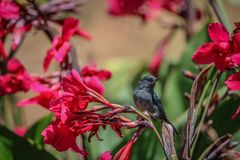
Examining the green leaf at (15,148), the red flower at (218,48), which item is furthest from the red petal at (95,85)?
the red flower at (218,48)

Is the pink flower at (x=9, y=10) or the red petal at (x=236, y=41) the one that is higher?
the pink flower at (x=9, y=10)

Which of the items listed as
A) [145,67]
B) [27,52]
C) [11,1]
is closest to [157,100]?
[11,1]

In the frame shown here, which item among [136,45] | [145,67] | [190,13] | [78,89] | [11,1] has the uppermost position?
[11,1]

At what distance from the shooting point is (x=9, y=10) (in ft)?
3.73

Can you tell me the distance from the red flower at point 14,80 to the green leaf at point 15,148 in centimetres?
8

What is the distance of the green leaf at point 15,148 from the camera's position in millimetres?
1165

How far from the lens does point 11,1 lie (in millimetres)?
1158

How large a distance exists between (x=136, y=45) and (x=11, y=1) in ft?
10.3

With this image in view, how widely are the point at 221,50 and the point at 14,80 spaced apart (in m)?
0.47

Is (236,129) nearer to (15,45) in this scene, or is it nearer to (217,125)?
(217,125)

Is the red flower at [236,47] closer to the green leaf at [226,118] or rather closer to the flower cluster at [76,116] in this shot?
the flower cluster at [76,116]

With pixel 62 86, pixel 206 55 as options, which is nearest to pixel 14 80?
pixel 62 86

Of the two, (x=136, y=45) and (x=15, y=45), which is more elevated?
(x=15, y=45)

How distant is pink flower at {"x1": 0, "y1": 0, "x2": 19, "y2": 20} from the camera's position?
3.72ft
